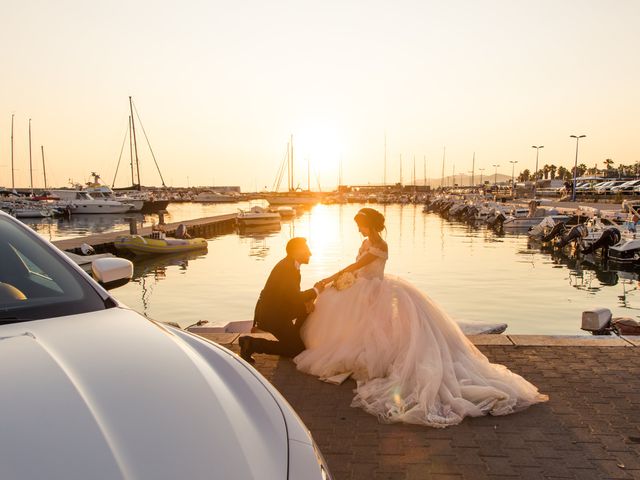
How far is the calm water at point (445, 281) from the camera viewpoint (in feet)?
56.1

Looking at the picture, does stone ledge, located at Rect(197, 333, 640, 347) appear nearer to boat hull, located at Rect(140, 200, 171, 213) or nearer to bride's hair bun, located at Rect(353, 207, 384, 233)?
bride's hair bun, located at Rect(353, 207, 384, 233)

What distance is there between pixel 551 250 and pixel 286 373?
33509 mm

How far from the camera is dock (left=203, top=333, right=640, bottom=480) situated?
422 centimetres

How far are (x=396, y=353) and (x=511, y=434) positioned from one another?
1619mm

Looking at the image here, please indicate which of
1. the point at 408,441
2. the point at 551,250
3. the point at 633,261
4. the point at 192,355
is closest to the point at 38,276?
the point at 192,355

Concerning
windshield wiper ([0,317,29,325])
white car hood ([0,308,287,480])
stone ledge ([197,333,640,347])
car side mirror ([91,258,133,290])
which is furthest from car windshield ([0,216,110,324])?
stone ledge ([197,333,640,347])

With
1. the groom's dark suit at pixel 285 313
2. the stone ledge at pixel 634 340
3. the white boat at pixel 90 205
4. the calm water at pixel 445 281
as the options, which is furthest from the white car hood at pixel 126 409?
the white boat at pixel 90 205

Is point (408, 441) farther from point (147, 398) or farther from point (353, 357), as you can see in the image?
point (147, 398)

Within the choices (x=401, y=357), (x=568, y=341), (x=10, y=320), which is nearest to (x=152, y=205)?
(x=568, y=341)

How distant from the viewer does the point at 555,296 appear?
20.1 meters

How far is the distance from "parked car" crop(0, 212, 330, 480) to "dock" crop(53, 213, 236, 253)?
87.0ft

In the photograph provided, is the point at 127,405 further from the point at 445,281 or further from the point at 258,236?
the point at 258,236

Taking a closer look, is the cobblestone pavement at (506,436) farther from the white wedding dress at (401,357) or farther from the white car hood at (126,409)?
the white car hood at (126,409)

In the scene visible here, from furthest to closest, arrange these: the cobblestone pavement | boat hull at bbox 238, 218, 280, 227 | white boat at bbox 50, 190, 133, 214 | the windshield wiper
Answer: white boat at bbox 50, 190, 133, 214, boat hull at bbox 238, 218, 280, 227, the cobblestone pavement, the windshield wiper
